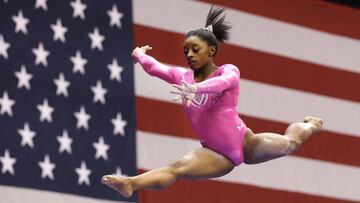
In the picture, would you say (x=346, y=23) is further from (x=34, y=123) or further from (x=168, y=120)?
(x=34, y=123)

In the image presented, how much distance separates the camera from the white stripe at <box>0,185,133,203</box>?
7.17m

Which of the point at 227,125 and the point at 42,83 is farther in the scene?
the point at 42,83

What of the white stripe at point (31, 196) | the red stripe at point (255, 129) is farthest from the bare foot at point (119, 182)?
the red stripe at point (255, 129)

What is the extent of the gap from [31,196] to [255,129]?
7.36 ft

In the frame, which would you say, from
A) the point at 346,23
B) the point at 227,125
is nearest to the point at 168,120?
the point at 346,23

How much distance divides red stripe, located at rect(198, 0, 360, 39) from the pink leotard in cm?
372

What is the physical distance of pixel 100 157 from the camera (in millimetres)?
7590

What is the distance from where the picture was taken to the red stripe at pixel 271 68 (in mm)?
8070

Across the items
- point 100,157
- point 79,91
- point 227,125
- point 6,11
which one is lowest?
point 227,125

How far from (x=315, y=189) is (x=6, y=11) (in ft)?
10.6

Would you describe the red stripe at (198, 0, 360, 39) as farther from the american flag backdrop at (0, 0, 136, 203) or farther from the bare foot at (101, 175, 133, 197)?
the bare foot at (101, 175, 133, 197)

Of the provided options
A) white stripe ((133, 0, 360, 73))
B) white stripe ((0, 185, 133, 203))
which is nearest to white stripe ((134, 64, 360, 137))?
white stripe ((133, 0, 360, 73))

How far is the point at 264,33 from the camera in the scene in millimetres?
8719

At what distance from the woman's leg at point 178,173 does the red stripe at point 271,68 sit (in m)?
3.25
